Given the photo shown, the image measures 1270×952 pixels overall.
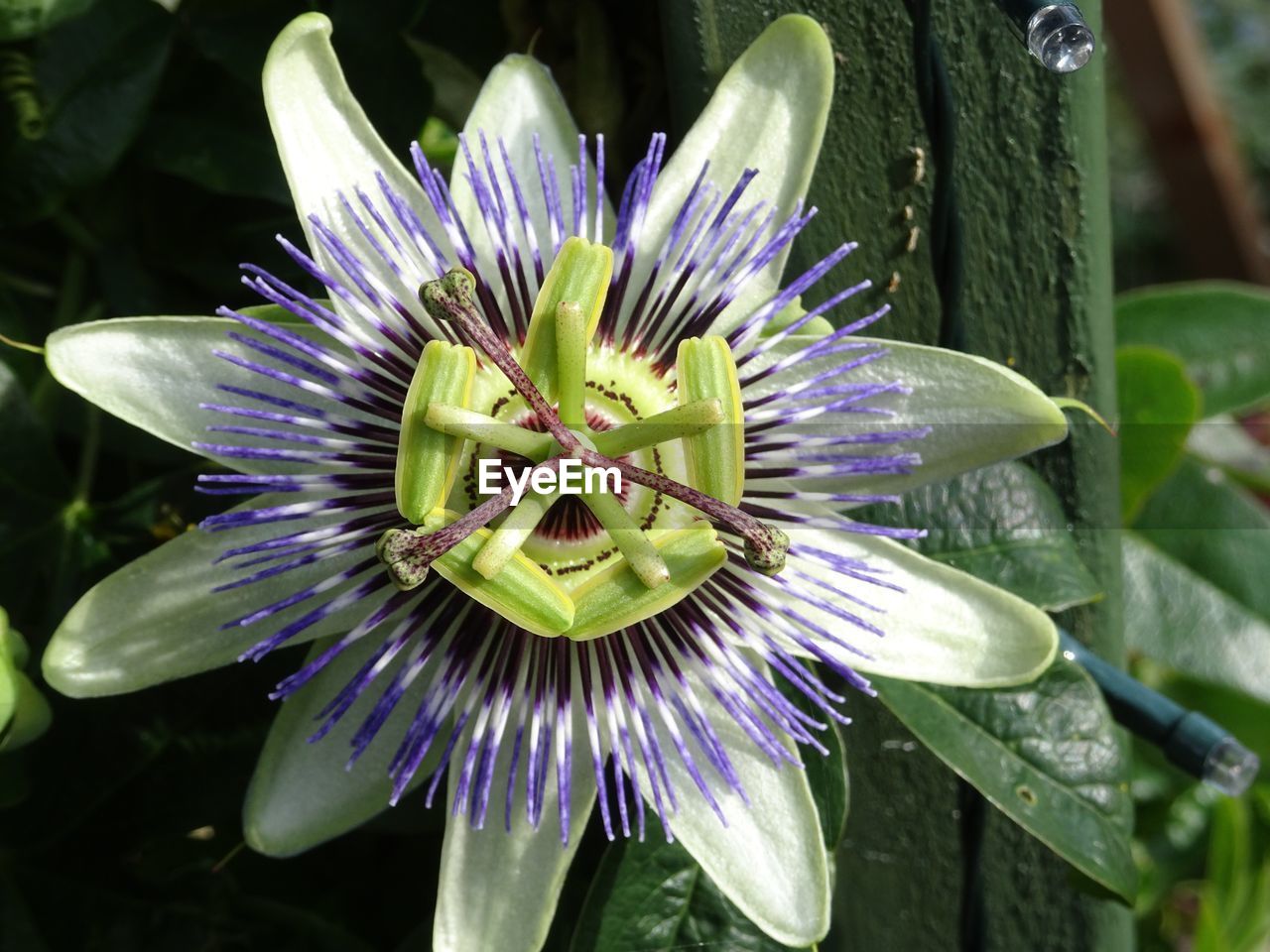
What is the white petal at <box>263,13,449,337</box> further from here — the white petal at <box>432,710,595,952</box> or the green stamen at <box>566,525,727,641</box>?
the white petal at <box>432,710,595,952</box>

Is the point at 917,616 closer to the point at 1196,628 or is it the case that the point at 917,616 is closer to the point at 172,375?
the point at 172,375

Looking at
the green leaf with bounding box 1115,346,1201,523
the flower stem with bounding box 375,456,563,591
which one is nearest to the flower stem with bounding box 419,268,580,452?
the flower stem with bounding box 375,456,563,591

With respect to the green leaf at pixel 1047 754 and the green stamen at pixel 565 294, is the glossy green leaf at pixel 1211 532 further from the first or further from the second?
the green stamen at pixel 565 294

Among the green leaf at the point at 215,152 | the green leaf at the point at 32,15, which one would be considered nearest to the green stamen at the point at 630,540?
the green leaf at the point at 215,152

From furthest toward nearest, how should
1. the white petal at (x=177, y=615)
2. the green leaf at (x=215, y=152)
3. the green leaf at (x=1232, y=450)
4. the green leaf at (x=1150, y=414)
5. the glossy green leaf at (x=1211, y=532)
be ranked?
1. the green leaf at (x=1232, y=450)
2. the glossy green leaf at (x=1211, y=532)
3. the green leaf at (x=1150, y=414)
4. the green leaf at (x=215, y=152)
5. the white petal at (x=177, y=615)

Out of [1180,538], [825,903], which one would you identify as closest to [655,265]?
[825,903]

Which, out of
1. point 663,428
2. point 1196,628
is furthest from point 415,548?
point 1196,628
